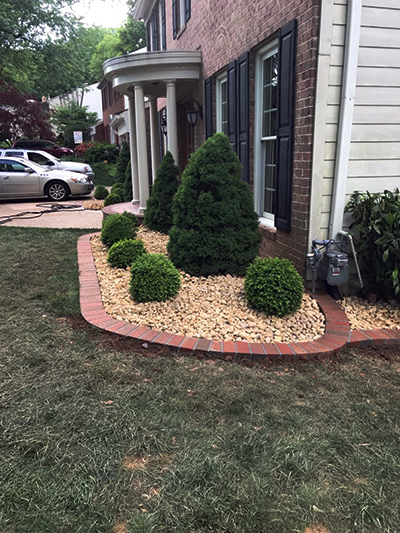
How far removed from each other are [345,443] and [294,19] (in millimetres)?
3892

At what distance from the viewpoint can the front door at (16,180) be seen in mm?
13125

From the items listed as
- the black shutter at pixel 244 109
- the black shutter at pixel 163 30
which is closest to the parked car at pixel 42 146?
the black shutter at pixel 163 30

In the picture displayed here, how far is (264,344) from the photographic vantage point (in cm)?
332

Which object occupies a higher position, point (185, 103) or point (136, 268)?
point (185, 103)

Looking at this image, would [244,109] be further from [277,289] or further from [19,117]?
[19,117]

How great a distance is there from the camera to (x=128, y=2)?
3869 cm

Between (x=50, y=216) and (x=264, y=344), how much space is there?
875cm

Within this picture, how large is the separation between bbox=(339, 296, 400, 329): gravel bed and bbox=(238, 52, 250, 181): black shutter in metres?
2.55

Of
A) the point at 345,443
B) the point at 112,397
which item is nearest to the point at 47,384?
the point at 112,397

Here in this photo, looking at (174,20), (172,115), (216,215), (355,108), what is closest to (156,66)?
(172,115)

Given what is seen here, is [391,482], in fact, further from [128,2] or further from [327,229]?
[128,2]

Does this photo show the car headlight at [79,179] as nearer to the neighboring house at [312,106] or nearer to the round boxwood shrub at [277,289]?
the neighboring house at [312,106]

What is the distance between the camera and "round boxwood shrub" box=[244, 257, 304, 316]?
364 centimetres

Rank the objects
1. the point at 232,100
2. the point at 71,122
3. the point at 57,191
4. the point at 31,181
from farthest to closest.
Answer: the point at 71,122 < the point at 57,191 < the point at 31,181 < the point at 232,100
